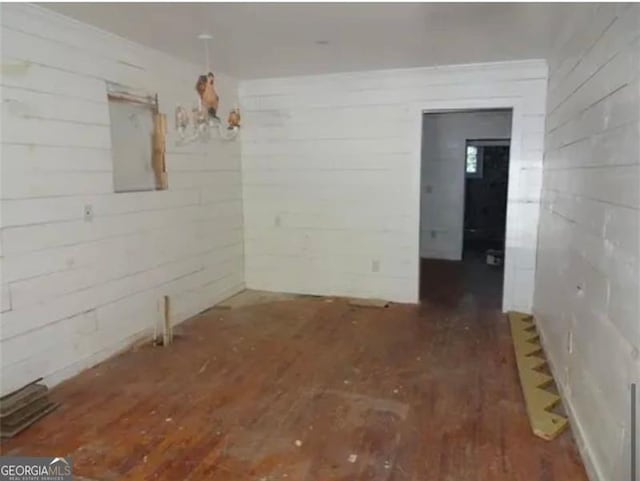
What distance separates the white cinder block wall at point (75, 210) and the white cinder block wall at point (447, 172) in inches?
164

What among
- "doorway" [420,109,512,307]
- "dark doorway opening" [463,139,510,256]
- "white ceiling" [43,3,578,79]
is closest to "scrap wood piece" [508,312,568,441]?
"doorway" [420,109,512,307]

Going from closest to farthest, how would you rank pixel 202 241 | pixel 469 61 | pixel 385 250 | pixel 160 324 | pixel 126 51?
1. pixel 126 51
2. pixel 160 324
3. pixel 469 61
4. pixel 202 241
5. pixel 385 250

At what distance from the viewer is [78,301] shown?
345cm

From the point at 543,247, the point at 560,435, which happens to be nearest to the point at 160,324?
the point at 560,435

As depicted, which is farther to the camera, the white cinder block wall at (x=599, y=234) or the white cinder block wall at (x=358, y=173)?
the white cinder block wall at (x=358, y=173)

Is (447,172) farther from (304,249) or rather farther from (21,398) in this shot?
(21,398)

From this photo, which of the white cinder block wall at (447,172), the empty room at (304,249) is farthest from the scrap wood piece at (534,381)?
the white cinder block wall at (447,172)

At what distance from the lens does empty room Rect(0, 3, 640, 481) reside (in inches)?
95.4

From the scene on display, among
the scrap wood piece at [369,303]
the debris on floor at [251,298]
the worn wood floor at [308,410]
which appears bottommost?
the worn wood floor at [308,410]

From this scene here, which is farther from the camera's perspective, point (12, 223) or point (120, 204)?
point (120, 204)

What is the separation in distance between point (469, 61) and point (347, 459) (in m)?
3.66

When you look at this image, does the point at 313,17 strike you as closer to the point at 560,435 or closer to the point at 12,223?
the point at 12,223

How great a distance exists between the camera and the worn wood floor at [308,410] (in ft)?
7.94

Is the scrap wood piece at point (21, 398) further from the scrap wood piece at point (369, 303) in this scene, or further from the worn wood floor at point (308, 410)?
the scrap wood piece at point (369, 303)
